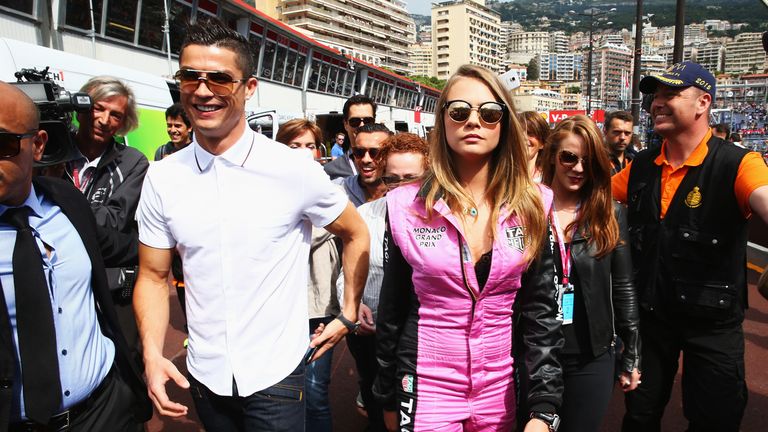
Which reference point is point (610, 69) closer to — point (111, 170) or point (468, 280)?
point (111, 170)

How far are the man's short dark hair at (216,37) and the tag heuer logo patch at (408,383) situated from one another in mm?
1384

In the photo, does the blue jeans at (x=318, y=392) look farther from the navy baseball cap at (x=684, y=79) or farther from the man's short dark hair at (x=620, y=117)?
the man's short dark hair at (x=620, y=117)

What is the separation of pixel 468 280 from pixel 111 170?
7.75 ft

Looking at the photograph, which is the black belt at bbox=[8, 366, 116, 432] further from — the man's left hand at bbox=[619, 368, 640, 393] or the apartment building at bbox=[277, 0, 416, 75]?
the apartment building at bbox=[277, 0, 416, 75]

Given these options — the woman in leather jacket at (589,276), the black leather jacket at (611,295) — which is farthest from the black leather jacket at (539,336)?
the black leather jacket at (611,295)

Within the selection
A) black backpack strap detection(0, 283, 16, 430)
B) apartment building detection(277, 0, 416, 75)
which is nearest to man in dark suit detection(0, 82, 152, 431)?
black backpack strap detection(0, 283, 16, 430)

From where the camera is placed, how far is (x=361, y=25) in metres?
109

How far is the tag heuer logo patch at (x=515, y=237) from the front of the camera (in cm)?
205

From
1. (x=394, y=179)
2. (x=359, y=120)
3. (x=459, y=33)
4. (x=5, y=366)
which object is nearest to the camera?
(x=5, y=366)

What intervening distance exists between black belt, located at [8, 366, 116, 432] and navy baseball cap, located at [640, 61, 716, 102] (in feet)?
10.3

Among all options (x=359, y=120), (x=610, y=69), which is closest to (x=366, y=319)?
(x=359, y=120)

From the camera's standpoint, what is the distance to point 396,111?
41.9 m

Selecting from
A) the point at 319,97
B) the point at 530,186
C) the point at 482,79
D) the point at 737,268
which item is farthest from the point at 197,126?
the point at 319,97

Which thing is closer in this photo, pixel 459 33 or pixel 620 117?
pixel 620 117
